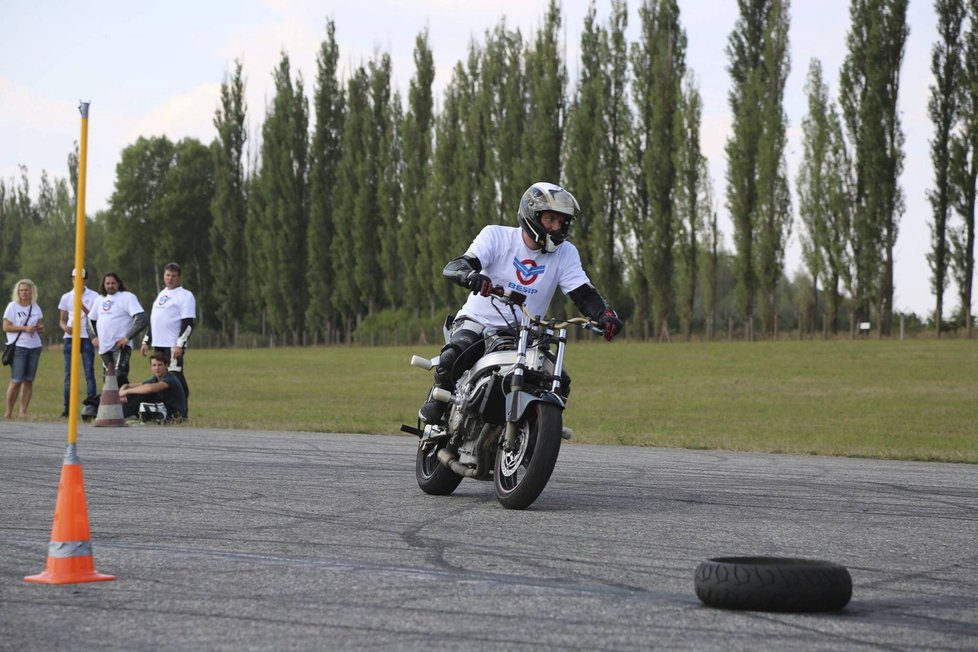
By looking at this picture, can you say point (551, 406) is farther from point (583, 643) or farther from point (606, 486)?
point (583, 643)

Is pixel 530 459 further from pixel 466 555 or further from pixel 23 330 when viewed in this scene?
pixel 23 330

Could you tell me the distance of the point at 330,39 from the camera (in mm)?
80375

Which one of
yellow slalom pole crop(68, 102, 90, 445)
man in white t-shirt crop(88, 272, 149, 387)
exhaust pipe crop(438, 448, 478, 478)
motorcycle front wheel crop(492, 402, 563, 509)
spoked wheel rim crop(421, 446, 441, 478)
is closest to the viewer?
yellow slalom pole crop(68, 102, 90, 445)

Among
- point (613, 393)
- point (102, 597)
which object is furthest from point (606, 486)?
point (613, 393)

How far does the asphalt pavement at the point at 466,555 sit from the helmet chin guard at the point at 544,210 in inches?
65.9

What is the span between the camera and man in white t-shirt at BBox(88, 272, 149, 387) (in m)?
18.8

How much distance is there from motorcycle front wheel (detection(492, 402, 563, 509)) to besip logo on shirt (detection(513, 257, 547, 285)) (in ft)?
3.62

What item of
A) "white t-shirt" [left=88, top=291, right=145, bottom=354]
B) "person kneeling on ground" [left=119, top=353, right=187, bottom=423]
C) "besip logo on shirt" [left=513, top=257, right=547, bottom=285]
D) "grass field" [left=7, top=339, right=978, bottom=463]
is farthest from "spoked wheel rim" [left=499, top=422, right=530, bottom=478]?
"white t-shirt" [left=88, top=291, right=145, bottom=354]

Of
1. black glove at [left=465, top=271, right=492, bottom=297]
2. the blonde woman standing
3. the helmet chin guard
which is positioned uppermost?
the helmet chin guard

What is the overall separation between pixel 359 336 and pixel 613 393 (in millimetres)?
45875

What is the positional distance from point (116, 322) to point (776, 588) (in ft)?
49.2

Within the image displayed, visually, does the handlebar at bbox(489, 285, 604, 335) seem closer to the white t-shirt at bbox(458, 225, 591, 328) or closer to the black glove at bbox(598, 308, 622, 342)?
the black glove at bbox(598, 308, 622, 342)

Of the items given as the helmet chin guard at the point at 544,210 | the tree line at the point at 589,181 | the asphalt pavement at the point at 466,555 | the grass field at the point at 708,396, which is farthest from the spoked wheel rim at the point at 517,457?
the tree line at the point at 589,181

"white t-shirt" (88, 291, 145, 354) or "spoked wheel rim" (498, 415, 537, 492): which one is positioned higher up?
"white t-shirt" (88, 291, 145, 354)
